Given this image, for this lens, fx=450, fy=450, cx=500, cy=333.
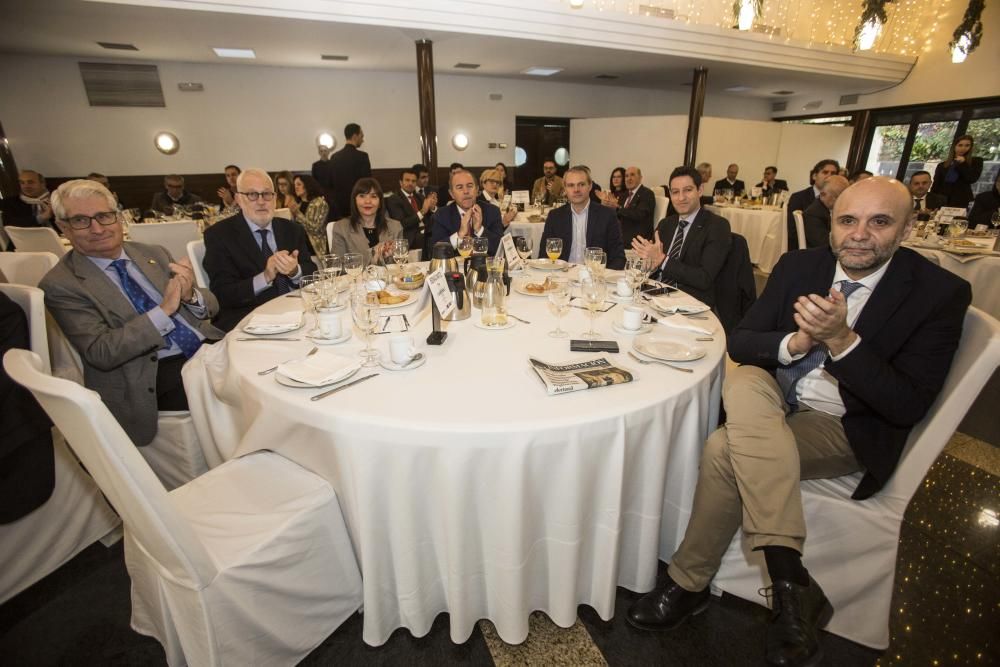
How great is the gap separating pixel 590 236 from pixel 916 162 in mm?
11460

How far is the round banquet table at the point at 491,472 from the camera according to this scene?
1225mm

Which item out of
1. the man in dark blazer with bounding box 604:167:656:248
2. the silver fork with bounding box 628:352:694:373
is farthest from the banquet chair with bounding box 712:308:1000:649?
the man in dark blazer with bounding box 604:167:656:248

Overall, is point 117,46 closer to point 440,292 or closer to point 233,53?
point 233,53

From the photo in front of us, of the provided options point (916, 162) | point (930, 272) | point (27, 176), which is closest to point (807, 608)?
point (930, 272)

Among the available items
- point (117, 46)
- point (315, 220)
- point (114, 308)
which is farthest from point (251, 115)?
point (114, 308)

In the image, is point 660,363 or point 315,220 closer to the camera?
point 660,363

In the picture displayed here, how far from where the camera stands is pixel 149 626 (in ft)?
4.91

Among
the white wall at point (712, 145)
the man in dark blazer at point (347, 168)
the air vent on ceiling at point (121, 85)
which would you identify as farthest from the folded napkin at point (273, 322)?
the white wall at point (712, 145)

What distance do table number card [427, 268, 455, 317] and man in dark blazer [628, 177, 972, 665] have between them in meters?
1.08

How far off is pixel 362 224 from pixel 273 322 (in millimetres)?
2028

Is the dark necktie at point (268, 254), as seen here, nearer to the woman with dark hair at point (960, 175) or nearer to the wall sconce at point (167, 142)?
the wall sconce at point (167, 142)

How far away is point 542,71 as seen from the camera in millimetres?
10102

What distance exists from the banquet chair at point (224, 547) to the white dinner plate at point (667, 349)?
116 centimetres

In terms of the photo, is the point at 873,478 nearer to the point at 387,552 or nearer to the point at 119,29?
the point at 387,552
